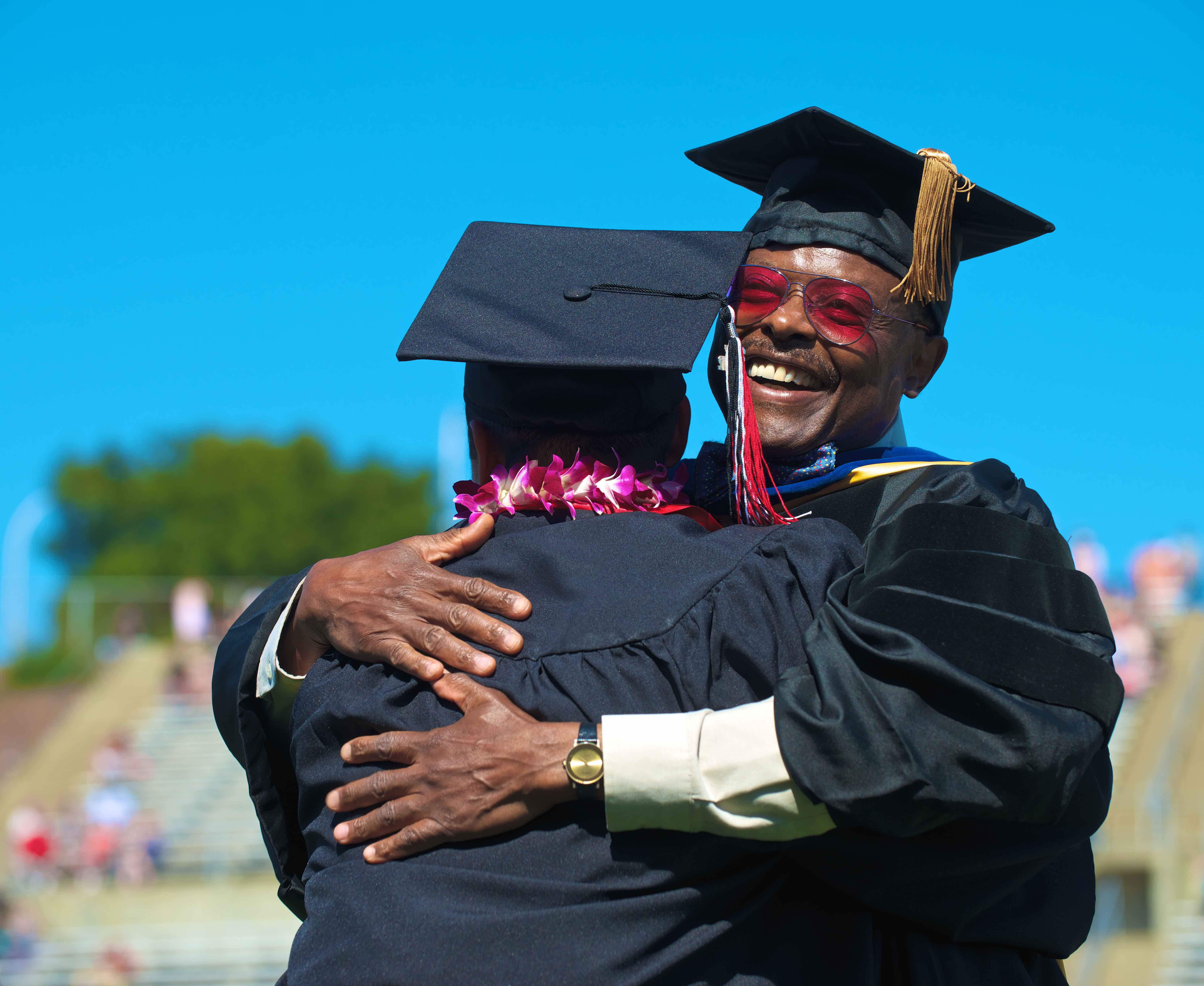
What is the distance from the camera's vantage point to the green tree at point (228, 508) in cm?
4691

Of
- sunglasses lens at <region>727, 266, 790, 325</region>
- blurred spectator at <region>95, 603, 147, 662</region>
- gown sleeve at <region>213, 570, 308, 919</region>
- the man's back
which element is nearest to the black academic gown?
the man's back

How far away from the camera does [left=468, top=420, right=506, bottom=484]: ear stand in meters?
2.36

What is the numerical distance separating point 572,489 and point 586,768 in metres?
0.47

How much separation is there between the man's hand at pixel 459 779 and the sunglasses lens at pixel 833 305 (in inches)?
44.8

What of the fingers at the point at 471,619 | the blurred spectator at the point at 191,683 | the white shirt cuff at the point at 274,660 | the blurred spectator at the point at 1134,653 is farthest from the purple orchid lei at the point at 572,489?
the blurred spectator at the point at 191,683

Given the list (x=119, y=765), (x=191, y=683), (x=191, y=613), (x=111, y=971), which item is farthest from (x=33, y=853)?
(x=191, y=613)

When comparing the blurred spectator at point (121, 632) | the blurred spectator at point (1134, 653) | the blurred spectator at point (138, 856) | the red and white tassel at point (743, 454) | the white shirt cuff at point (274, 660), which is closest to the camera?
the white shirt cuff at point (274, 660)

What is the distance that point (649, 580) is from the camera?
7.05 feet

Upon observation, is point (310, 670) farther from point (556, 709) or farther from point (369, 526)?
point (369, 526)

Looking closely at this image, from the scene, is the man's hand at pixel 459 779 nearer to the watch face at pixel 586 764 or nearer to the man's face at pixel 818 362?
the watch face at pixel 586 764

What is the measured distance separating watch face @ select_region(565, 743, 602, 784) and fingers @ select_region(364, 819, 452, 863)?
0.74ft

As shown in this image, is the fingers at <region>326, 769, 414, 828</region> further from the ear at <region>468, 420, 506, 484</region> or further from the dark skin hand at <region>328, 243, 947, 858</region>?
the dark skin hand at <region>328, 243, 947, 858</region>

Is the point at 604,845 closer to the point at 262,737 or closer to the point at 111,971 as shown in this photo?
the point at 262,737

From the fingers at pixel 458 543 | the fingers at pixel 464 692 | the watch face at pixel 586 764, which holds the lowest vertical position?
the watch face at pixel 586 764
